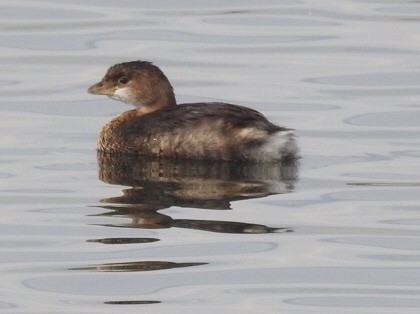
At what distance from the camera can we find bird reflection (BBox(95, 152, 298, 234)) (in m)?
11.3

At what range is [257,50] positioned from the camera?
19.2 meters

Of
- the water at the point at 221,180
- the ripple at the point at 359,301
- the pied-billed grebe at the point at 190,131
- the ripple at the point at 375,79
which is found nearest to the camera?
the ripple at the point at 359,301

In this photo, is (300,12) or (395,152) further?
(300,12)

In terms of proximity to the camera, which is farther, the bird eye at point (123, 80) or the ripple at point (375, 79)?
the ripple at point (375, 79)

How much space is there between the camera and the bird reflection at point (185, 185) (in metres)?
11.3

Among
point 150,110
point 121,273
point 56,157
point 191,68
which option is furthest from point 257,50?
point 121,273

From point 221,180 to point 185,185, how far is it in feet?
1.11

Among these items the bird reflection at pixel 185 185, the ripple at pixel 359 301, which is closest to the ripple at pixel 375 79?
the bird reflection at pixel 185 185

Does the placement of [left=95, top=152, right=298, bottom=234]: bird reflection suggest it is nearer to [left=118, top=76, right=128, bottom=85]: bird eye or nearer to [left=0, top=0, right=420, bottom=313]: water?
[left=0, top=0, right=420, bottom=313]: water

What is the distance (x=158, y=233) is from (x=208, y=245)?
1.41 feet

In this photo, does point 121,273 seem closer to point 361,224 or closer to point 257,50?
point 361,224

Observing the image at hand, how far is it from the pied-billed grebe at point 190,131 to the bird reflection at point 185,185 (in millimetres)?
73

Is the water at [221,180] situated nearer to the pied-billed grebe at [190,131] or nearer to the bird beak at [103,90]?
the pied-billed grebe at [190,131]

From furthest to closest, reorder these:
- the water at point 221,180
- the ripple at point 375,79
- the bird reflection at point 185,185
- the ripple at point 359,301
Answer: the ripple at point 375,79 < the bird reflection at point 185,185 < the water at point 221,180 < the ripple at point 359,301
